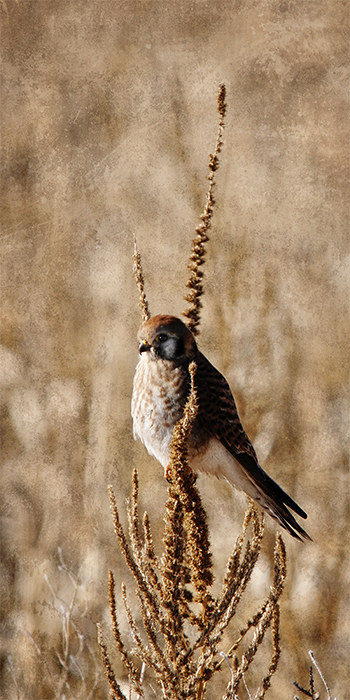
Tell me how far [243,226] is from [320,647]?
200cm

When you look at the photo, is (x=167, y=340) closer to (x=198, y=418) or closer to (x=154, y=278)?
(x=198, y=418)

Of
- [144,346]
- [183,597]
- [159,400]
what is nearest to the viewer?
[183,597]

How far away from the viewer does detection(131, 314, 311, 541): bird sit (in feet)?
4.81

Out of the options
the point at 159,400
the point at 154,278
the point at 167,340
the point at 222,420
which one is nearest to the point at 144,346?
the point at 167,340

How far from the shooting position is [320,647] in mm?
3020

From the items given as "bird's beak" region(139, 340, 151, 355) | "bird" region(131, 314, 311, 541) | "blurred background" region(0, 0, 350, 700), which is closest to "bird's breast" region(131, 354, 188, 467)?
"bird" region(131, 314, 311, 541)

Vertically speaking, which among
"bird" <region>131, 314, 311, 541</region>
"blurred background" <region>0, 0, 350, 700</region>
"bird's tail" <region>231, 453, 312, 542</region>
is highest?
"blurred background" <region>0, 0, 350, 700</region>

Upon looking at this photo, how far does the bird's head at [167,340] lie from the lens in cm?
138

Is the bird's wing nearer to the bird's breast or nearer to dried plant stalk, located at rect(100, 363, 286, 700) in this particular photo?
the bird's breast

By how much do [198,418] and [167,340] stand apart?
21cm

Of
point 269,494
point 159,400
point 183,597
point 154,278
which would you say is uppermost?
point 154,278

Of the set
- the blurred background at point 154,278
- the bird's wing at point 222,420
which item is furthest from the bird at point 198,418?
the blurred background at point 154,278

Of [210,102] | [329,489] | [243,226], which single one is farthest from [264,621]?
[210,102]

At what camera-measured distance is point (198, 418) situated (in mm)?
1525
